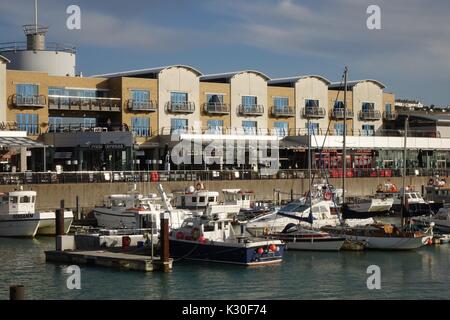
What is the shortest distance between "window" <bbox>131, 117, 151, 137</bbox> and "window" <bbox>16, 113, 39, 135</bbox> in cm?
1008

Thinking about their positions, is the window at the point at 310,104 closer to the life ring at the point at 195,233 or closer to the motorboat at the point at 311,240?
the motorboat at the point at 311,240

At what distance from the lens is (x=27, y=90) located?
3351 inches

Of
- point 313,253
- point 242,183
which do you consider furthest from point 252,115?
point 313,253

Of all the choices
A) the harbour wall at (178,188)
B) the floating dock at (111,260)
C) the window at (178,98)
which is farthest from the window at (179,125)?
the floating dock at (111,260)

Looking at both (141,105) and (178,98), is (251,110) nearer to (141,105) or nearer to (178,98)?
(178,98)

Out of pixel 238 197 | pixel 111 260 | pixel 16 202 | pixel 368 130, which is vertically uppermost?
pixel 368 130

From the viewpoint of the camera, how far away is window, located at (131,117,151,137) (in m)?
91.4

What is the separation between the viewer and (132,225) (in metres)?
60.5

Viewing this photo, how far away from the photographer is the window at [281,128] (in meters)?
102

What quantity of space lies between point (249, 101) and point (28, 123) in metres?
26.3

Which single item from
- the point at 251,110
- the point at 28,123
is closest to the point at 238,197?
the point at 28,123

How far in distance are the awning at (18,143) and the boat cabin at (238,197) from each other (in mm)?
16687
